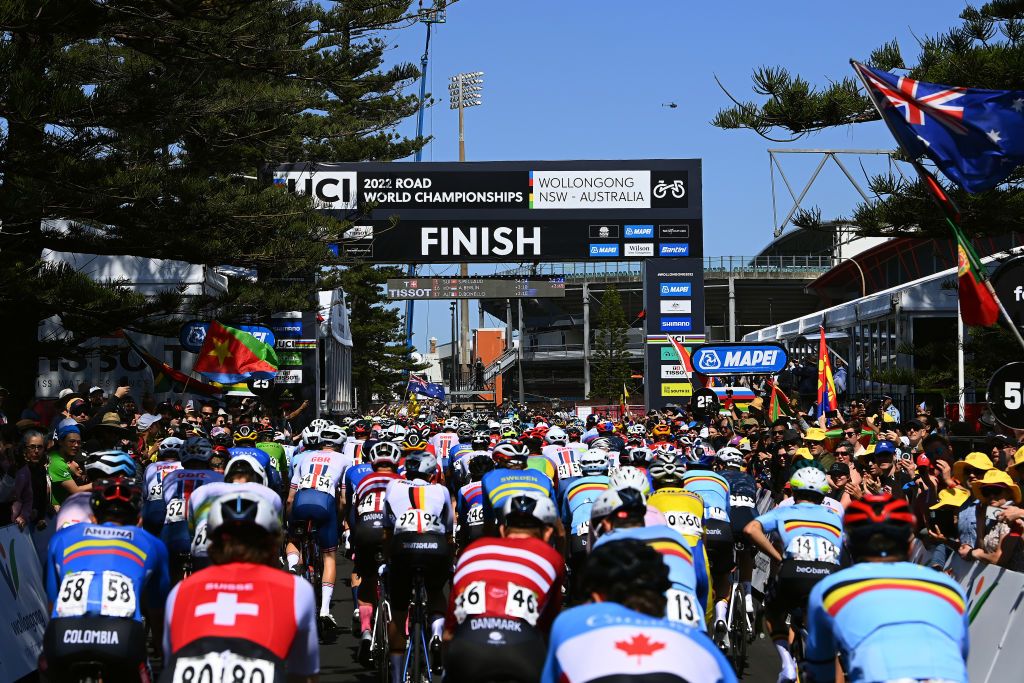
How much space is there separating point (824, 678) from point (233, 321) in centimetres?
2132

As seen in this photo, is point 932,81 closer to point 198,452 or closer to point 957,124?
point 957,124

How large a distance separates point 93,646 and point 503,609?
1.91 meters

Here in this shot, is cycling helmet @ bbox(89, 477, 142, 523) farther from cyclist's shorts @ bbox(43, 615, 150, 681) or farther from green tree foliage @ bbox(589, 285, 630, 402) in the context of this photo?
green tree foliage @ bbox(589, 285, 630, 402)

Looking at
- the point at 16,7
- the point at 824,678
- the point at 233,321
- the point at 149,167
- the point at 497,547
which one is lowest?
the point at 824,678

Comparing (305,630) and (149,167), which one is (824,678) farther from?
(149,167)

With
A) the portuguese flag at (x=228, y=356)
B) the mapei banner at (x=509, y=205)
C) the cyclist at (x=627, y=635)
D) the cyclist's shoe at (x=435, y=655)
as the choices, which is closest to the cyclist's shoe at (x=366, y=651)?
the cyclist's shoe at (x=435, y=655)

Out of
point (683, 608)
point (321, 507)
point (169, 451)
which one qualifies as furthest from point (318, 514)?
point (683, 608)

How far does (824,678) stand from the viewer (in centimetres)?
604

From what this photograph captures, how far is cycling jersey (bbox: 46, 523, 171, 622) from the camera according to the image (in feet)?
21.4

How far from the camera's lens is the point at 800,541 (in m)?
9.14

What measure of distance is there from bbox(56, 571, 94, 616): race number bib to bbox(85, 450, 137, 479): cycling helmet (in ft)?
9.16

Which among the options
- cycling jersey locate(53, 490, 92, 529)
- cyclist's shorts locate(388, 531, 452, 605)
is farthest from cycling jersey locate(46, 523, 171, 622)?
cyclist's shorts locate(388, 531, 452, 605)

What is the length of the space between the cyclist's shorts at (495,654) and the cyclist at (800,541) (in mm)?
3473

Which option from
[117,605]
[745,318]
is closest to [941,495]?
[117,605]
